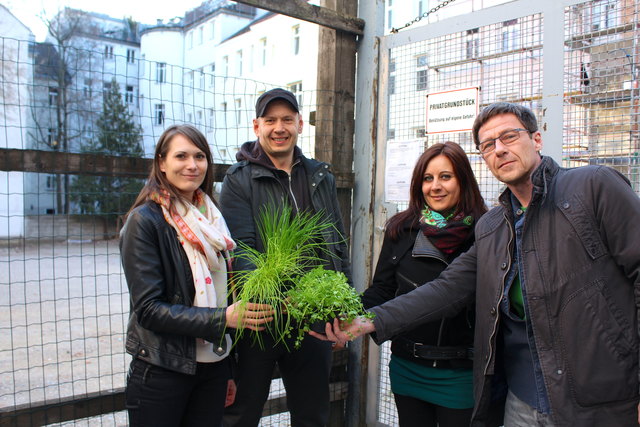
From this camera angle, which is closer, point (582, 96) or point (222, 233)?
point (222, 233)

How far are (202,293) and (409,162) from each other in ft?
5.80

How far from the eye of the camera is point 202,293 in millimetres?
2174

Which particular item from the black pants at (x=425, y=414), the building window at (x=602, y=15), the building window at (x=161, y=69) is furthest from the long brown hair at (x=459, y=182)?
the building window at (x=161, y=69)

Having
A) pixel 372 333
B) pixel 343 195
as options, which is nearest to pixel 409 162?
pixel 343 195

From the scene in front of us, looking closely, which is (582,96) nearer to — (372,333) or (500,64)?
(500,64)

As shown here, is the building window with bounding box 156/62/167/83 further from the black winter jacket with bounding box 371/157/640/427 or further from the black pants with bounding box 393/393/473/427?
the black pants with bounding box 393/393/473/427

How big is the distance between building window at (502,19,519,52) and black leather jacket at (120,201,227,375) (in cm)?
217

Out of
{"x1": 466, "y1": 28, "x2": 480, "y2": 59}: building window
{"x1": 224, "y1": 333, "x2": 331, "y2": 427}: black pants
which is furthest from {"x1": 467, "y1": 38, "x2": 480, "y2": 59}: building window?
{"x1": 224, "y1": 333, "x2": 331, "y2": 427}: black pants

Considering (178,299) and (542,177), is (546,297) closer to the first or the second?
(542,177)

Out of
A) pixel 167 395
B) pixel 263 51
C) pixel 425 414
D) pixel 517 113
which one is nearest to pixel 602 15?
pixel 517 113

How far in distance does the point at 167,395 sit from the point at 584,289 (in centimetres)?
169

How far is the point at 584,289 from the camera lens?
71.1 inches

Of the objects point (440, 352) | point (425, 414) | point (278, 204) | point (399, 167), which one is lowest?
point (425, 414)

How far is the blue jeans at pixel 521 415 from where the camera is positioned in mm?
1921
